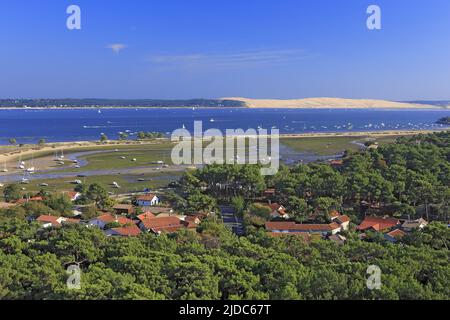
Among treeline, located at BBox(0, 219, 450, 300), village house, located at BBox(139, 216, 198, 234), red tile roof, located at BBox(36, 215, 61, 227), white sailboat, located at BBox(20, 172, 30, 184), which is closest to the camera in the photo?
treeline, located at BBox(0, 219, 450, 300)

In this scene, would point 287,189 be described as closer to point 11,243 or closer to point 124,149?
point 11,243

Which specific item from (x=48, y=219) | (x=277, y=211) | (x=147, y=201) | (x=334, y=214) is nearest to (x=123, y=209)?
(x=147, y=201)

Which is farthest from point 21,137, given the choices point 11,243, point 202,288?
point 202,288

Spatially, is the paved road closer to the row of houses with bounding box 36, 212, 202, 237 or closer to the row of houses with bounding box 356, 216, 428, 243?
the row of houses with bounding box 36, 212, 202, 237

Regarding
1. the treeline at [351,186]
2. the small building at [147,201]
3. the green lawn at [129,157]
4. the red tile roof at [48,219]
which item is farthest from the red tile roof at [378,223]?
the green lawn at [129,157]

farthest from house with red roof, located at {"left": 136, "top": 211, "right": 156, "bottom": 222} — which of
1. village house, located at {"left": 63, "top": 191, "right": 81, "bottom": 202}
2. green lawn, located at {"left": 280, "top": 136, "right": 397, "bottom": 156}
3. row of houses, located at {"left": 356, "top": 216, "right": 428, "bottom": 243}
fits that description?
green lawn, located at {"left": 280, "top": 136, "right": 397, "bottom": 156}
